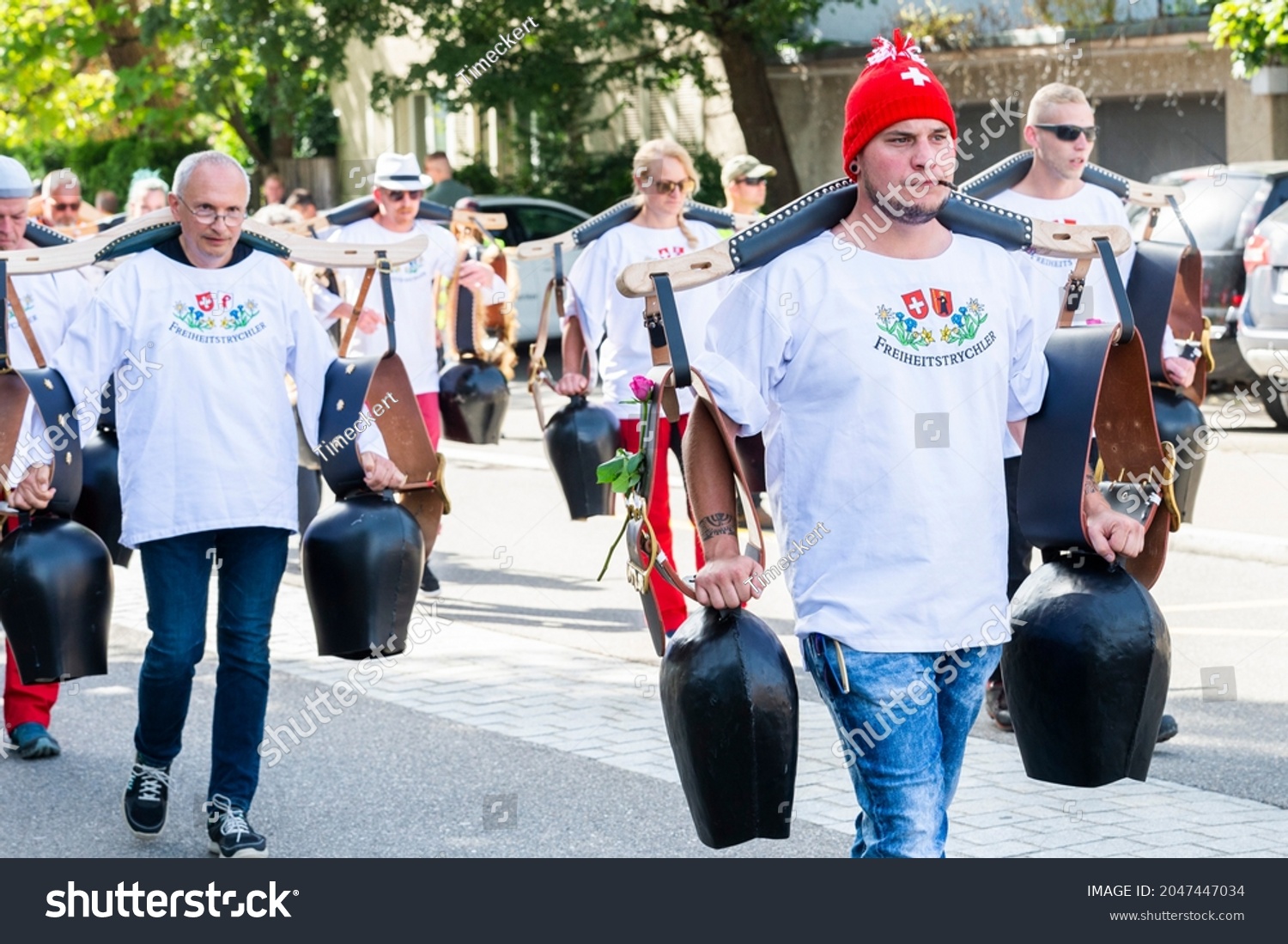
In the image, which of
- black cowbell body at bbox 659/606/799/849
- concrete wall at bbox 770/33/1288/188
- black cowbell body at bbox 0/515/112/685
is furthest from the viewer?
concrete wall at bbox 770/33/1288/188

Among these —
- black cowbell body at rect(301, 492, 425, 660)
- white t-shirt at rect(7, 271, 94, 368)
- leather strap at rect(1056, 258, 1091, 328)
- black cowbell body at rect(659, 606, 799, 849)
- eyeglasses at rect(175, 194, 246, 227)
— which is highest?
eyeglasses at rect(175, 194, 246, 227)

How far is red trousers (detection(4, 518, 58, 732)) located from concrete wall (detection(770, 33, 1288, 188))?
1497 centimetres

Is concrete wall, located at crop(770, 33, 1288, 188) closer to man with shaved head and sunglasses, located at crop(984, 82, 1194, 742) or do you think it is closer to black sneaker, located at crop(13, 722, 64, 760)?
man with shaved head and sunglasses, located at crop(984, 82, 1194, 742)

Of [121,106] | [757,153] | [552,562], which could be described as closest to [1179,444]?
[552,562]

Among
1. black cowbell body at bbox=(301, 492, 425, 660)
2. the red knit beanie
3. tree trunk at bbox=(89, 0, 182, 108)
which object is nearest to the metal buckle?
the red knit beanie

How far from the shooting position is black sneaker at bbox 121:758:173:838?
5.57 meters

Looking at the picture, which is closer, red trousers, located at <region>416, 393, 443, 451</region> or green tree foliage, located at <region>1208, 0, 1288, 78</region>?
red trousers, located at <region>416, 393, 443, 451</region>

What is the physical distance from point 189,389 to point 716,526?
212 centimetres

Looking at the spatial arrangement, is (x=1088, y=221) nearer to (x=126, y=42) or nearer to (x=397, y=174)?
(x=397, y=174)

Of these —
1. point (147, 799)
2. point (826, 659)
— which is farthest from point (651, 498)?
point (147, 799)

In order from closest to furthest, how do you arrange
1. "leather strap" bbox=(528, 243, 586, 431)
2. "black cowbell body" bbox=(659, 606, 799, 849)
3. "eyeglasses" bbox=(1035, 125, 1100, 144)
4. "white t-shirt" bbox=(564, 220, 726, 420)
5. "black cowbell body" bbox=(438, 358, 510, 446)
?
"black cowbell body" bbox=(659, 606, 799, 849) → "eyeglasses" bbox=(1035, 125, 1100, 144) → "white t-shirt" bbox=(564, 220, 726, 420) → "leather strap" bbox=(528, 243, 586, 431) → "black cowbell body" bbox=(438, 358, 510, 446)

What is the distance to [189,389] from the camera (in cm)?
525

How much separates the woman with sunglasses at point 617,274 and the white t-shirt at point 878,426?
3.85 metres
